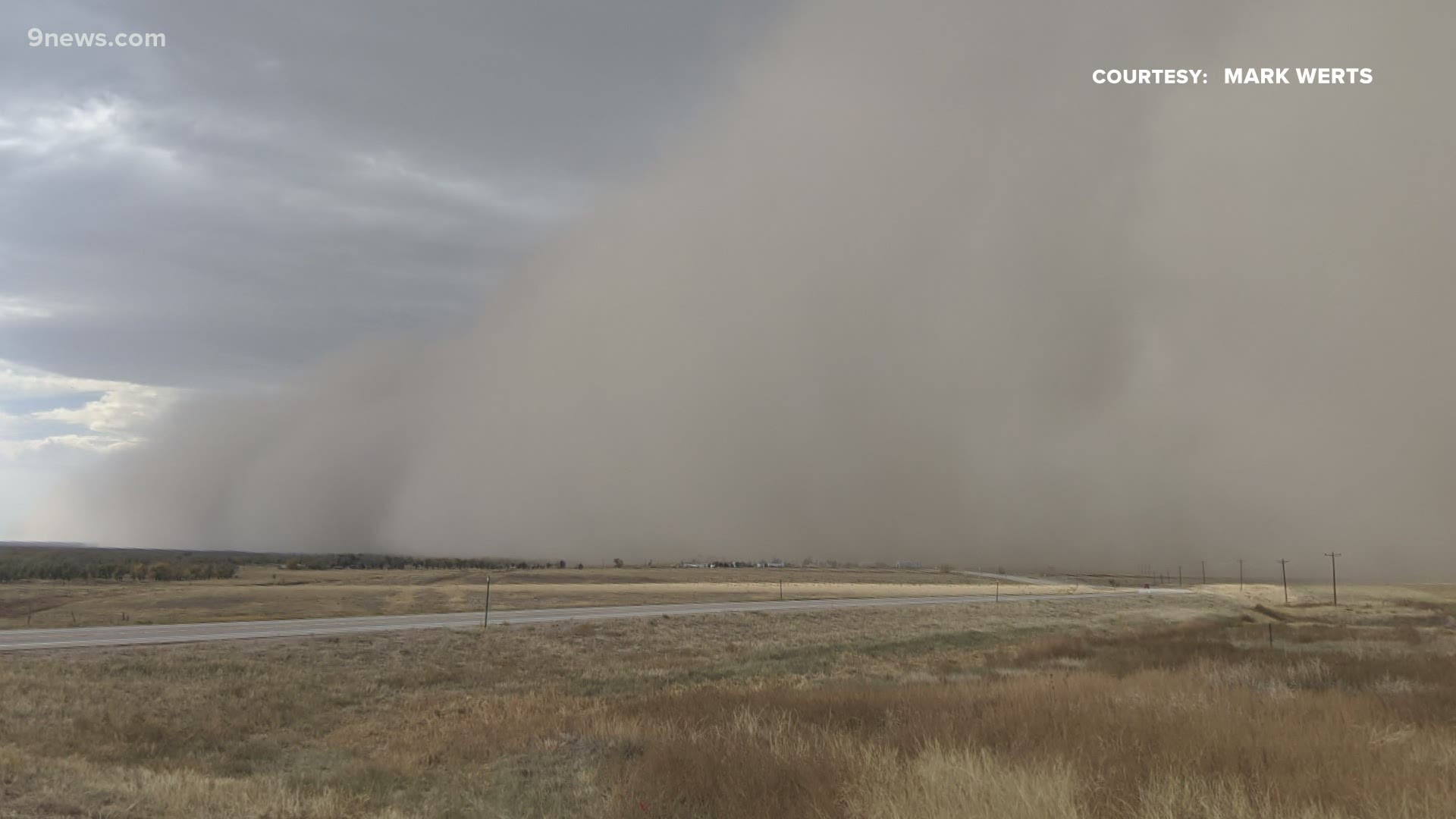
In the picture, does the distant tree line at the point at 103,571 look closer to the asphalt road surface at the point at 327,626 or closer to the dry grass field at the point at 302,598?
the dry grass field at the point at 302,598

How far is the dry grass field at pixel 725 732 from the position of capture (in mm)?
9172

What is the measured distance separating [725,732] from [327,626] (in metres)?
32.5

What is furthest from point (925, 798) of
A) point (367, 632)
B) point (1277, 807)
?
point (367, 632)

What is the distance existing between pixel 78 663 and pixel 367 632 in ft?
39.5

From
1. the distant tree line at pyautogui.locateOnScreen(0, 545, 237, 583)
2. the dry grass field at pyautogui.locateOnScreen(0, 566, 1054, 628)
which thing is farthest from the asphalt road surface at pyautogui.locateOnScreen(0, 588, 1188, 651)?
the distant tree line at pyautogui.locateOnScreen(0, 545, 237, 583)

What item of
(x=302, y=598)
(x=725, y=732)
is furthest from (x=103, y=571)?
(x=725, y=732)

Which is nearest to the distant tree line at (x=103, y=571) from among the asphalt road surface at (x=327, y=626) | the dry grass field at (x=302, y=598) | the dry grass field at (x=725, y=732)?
the dry grass field at (x=302, y=598)

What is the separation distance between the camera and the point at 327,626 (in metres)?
39.1

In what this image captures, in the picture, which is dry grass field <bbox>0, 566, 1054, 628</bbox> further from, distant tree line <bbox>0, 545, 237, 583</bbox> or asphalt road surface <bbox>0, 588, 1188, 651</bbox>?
distant tree line <bbox>0, 545, 237, 583</bbox>

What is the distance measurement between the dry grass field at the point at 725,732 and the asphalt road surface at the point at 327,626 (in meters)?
4.49

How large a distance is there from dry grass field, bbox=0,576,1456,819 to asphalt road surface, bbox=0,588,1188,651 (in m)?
4.49

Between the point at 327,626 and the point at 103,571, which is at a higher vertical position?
the point at 327,626

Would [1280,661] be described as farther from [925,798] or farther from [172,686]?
[172,686]

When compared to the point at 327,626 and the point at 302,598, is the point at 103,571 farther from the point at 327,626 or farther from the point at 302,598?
the point at 327,626
